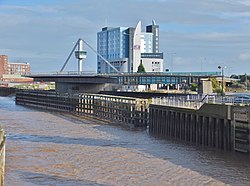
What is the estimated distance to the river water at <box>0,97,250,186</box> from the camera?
104ft

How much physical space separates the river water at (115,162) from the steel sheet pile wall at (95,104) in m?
14.7

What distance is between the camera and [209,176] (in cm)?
3309

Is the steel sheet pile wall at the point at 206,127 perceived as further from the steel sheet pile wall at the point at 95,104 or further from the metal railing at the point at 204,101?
the steel sheet pile wall at the point at 95,104

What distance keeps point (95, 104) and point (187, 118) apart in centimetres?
4318

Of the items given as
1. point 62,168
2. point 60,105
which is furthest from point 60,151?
point 60,105

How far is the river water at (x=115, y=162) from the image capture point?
31.8 m

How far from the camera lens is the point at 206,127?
1823 inches

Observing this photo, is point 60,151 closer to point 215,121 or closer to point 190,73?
point 215,121

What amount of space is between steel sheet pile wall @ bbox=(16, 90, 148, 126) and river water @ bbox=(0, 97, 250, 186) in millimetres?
14666

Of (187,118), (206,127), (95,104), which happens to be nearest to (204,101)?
(187,118)

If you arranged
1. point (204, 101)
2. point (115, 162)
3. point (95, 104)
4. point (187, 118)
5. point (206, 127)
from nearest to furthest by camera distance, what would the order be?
1. point (115, 162)
2. point (206, 127)
3. point (187, 118)
4. point (204, 101)
5. point (95, 104)

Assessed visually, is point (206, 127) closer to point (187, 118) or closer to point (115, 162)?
point (187, 118)

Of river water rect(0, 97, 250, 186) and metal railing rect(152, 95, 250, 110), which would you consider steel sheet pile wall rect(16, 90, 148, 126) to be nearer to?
metal railing rect(152, 95, 250, 110)

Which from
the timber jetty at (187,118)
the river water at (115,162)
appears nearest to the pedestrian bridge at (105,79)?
the timber jetty at (187,118)
